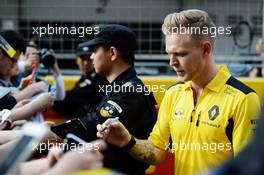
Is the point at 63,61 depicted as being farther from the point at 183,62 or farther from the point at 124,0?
the point at 183,62

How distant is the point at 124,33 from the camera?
4.13m

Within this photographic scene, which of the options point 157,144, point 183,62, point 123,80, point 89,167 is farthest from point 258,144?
point 123,80

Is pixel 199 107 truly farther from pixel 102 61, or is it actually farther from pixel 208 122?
pixel 102 61

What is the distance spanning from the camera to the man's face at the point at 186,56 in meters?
3.32

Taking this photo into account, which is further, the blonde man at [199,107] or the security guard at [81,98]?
the security guard at [81,98]

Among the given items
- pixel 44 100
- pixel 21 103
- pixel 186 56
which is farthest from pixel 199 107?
pixel 21 103

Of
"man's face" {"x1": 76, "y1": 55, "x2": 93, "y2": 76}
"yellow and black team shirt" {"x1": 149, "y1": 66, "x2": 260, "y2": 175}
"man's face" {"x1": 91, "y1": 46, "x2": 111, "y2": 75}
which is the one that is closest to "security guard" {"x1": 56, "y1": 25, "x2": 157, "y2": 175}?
"man's face" {"x1": 91, "y1": 46, "x2": 111, "y2": 75}

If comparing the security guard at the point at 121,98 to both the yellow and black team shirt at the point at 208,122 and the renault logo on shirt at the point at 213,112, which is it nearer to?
the yellow and black team shirt at the point at 208,122

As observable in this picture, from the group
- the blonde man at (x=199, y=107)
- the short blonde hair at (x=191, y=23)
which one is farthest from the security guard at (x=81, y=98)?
the short blonde hair at (x=191, y=23)

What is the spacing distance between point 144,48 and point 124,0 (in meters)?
0.78

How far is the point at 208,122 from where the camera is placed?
329 cm

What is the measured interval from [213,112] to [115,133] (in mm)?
547

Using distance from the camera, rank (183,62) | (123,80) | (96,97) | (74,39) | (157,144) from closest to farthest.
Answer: (183,62) → (157,144) → (123,80) → (96,97) → (74,39)

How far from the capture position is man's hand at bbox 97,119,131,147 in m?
3.31
